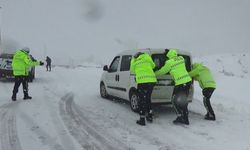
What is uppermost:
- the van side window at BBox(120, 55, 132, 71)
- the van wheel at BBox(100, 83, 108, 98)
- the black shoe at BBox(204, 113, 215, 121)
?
the van side window at BBox(120, 55, 132, 71)

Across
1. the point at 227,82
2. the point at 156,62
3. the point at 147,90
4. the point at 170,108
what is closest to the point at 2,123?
the point at 147,90

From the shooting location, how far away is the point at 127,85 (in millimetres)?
11391

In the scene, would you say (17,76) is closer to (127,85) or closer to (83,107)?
(83,107)

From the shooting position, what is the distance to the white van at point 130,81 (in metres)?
10.4

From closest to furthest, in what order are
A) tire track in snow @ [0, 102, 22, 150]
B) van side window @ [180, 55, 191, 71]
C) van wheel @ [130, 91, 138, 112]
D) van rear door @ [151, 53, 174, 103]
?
tire track in snow @ [0, 102, 22, 150]
van rear door @ [151, 53, 174, 103]
van wheel @ [130, 91, 138, 112]
van side window @ [180, 55, 191, 71]

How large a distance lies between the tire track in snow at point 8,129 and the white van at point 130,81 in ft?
10.8

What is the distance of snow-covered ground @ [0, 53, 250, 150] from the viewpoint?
7.32 metres

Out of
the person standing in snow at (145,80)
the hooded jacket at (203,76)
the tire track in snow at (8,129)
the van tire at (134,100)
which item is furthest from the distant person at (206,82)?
the tire track in snow at (8,129)

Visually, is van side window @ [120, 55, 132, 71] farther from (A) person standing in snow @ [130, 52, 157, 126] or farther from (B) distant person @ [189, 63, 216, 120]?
(B) distant person @ [189, 63, 216, 120]

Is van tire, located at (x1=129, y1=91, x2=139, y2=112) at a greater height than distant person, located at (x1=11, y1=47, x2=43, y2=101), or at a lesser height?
lesser

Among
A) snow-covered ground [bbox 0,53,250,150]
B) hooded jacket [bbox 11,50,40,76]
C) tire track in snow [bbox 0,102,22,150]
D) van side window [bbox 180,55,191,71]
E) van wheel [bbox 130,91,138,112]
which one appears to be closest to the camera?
tire track in snow [bbox 0,102,22,150]

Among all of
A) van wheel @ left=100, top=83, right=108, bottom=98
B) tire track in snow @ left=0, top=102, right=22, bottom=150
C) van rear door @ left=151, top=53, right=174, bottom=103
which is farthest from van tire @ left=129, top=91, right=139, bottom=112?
tire track in snow @ left=0, top=102, right=22, bottom=150

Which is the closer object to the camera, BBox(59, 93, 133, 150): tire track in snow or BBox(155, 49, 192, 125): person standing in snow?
BBox(59, 93, 133, 150): tire track in snow

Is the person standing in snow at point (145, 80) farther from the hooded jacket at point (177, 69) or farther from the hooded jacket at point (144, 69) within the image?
the hooded jacket at point (177, 69)
